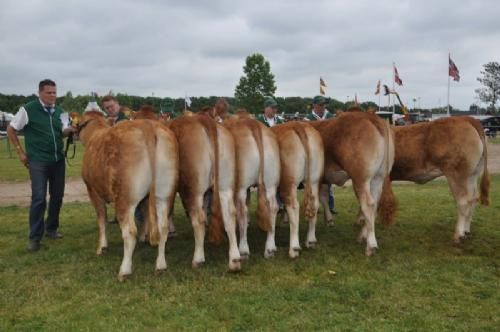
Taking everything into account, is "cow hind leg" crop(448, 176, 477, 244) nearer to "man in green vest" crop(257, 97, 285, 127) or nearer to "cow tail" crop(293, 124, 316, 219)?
"cow tail" crop(293, 124, 316, 219)

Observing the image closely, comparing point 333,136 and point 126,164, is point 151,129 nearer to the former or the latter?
point 126,164

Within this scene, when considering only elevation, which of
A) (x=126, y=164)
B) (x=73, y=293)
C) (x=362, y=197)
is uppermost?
(x=126, y=164)

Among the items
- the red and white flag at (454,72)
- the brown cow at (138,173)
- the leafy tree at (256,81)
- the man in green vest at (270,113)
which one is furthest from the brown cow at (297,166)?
the leafy tree at (256,81)

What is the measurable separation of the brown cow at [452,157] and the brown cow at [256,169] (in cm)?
247

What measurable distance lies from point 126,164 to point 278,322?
247cm

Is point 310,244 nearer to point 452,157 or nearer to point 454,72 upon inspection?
point 452,157

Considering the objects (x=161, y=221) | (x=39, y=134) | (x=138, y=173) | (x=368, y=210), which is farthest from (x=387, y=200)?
(x=39, y=134)

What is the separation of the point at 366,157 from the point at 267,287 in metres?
2.37

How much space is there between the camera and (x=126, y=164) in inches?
206

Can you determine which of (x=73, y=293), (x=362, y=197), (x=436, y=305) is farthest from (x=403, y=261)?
(x=73, y=293)

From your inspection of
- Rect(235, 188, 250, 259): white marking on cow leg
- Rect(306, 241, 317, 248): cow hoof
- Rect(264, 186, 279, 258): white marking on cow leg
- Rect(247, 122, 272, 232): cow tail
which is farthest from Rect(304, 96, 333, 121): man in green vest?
Rect(235, 188, 250, 259): white marking on cow leg

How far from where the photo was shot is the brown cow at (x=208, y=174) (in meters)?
5.59

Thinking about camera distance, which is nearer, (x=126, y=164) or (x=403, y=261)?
(x=126, y=164)

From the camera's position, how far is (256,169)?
19.6 ft
